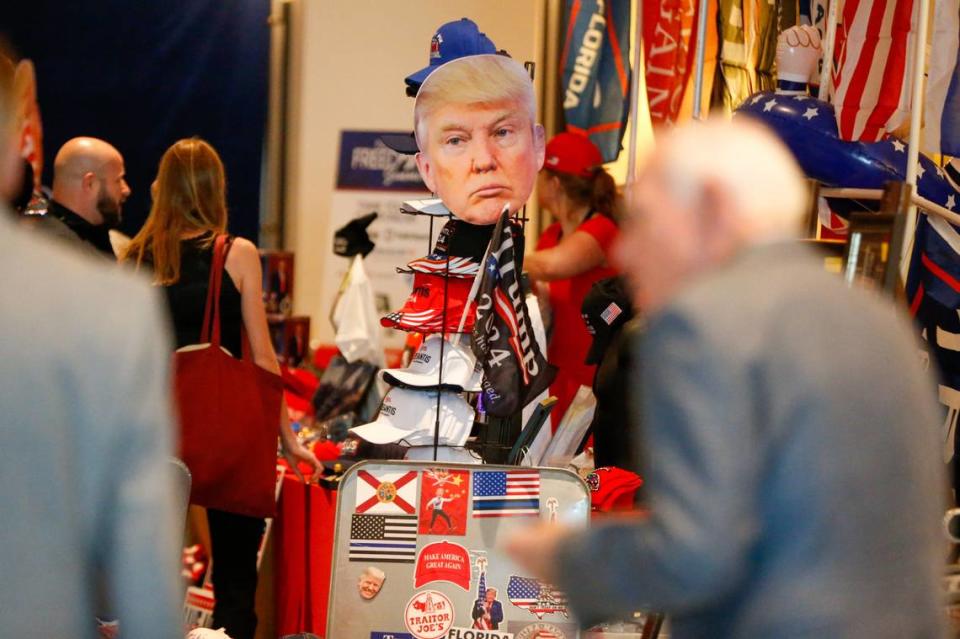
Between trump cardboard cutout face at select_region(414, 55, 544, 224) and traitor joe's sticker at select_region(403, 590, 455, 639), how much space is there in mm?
1074

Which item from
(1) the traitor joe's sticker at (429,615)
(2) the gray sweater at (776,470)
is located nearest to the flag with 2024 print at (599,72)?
(1) the traitor joe's sticker at (429,615)

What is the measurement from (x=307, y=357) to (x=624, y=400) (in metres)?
3.71

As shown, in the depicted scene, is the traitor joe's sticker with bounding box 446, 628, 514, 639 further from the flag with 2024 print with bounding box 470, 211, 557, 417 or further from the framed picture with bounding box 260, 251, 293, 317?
the framed picture with bounding box 260, 251, 293, 317

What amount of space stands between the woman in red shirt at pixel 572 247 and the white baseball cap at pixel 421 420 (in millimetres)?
1017

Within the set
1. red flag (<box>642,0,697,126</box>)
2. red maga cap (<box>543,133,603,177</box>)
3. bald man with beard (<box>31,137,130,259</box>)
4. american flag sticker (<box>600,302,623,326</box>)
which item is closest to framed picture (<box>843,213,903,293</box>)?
american flag sticker (<box>600,302,623,326</box>)

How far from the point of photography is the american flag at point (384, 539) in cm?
340

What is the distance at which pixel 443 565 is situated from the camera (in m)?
3.38

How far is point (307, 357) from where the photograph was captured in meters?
7.46

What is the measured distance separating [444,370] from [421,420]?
0.48 feet

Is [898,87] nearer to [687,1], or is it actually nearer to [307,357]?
[687,1]

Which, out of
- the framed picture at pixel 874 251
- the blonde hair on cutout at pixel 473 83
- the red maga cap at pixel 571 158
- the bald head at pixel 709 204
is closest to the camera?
the bald head at pixel 709 204

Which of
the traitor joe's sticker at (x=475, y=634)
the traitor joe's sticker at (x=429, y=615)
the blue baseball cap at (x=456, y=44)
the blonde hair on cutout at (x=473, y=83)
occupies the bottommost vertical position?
the traitor joe's sticker at (x=475, y=634)

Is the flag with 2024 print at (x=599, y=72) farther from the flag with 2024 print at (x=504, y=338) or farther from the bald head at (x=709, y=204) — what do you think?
the bald head at (x=709, y=204)

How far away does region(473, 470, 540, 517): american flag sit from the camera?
133 inches
